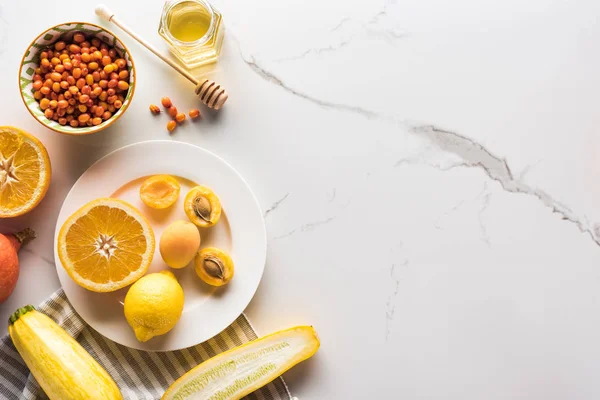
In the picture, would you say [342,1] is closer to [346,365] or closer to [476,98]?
[476,98]

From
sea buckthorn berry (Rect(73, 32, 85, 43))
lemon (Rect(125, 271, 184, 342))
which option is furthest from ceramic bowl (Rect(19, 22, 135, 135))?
lemon (Rect(125, 271, 184, 342))

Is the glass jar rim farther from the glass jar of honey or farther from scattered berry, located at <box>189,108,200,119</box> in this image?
scattered berry, located at <box>189,108,200,119</box>

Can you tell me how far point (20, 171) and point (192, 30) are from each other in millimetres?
532

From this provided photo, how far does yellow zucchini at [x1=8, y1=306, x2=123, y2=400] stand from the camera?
4.04ft

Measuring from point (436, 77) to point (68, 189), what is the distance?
3.25 ft

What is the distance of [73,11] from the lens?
1413 mm

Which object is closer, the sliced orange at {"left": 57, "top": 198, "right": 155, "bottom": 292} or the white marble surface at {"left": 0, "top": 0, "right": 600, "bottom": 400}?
the sliced orange at {"left": 57, "top": 198, "right": 155, "bottom": 292}

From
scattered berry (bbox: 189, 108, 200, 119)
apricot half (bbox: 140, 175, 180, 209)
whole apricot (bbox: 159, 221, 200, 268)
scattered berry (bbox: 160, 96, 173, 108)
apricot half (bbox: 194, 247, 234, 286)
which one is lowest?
apricot half (bbox: 194, 247, 234, 286)

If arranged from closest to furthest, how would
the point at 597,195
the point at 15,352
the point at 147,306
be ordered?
the point at 147,306 → the point at 15,352 → the point at 597,195

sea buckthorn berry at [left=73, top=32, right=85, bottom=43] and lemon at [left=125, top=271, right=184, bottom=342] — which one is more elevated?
sea buckthorn berry at [left=73, top=32, right=85, bottom=43]

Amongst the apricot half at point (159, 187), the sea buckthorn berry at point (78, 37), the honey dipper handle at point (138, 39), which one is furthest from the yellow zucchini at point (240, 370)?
the sea buckthorn berry at point (78, 37)

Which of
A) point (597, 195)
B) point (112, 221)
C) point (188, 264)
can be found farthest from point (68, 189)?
point (597, 195)

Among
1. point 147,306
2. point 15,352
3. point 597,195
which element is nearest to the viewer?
point 147,306

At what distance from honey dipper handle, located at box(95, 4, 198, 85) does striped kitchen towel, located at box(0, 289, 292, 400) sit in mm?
615
